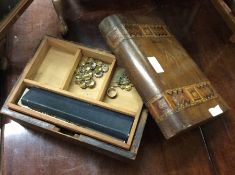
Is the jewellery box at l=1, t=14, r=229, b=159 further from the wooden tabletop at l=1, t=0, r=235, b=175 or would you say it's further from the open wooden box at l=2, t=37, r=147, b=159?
the wooden tabletop at l=1, t=0, r=235, b=175

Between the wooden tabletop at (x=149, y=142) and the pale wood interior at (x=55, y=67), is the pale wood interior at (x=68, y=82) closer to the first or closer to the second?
the pale wood interior at (x=55, y=67)

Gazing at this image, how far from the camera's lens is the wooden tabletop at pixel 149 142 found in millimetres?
914

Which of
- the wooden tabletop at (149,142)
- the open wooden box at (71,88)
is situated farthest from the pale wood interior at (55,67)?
the wooden tabletop at (149,142)

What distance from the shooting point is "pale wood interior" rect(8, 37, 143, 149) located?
2.81ft

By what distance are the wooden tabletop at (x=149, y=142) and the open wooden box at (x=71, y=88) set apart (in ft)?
0.39

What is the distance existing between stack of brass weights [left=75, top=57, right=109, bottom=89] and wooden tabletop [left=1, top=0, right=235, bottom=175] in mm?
142

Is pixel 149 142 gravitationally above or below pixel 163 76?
below

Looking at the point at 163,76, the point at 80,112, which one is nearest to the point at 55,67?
the point at 80,112

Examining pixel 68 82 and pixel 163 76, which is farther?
pixel 68 82

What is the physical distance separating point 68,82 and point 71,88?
0.03 meters

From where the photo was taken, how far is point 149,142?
37.6 inches

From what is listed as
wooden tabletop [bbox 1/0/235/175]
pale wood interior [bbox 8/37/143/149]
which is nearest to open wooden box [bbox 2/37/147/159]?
pale wood interior [bbox 8/37/143/149]

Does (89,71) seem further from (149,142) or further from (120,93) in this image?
(149,142)

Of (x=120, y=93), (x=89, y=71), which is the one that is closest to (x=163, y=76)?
(x=120, y=93)
